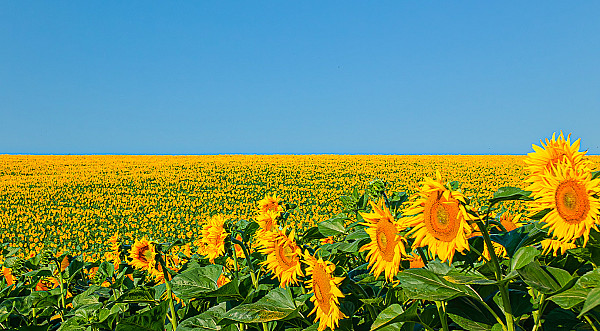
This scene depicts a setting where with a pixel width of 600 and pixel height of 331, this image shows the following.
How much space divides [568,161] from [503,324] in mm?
532

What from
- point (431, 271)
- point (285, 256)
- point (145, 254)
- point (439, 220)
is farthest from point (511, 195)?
point (145, 254)

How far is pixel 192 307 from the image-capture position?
7.17 ft

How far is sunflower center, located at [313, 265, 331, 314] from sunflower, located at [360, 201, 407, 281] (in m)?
0.16

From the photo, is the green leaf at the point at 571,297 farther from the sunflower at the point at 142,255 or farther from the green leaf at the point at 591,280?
the sunflower at the point at 142,255

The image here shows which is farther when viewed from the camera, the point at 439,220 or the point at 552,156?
the point at 552,156

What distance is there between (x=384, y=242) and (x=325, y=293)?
27cm

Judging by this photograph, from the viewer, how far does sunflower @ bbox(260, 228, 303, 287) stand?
174 centimetres

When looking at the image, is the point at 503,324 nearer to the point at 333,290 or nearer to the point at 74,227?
the point at 333,290

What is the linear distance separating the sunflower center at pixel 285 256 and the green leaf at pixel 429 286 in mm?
495

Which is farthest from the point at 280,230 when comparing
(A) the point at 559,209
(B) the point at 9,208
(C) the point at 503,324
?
(B) the point at 9,208

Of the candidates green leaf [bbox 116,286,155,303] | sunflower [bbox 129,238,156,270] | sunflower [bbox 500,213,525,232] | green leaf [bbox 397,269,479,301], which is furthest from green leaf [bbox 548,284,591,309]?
sunflower [bbox 129,238,156,270]

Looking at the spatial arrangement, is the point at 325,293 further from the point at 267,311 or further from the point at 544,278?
the point at 544,278

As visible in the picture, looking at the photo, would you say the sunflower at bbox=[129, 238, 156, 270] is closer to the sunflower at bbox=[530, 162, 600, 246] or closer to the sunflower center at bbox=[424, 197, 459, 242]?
the sunflower center at bbox=[424, 197, 459, 242]

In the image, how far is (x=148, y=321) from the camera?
72.9 inches
